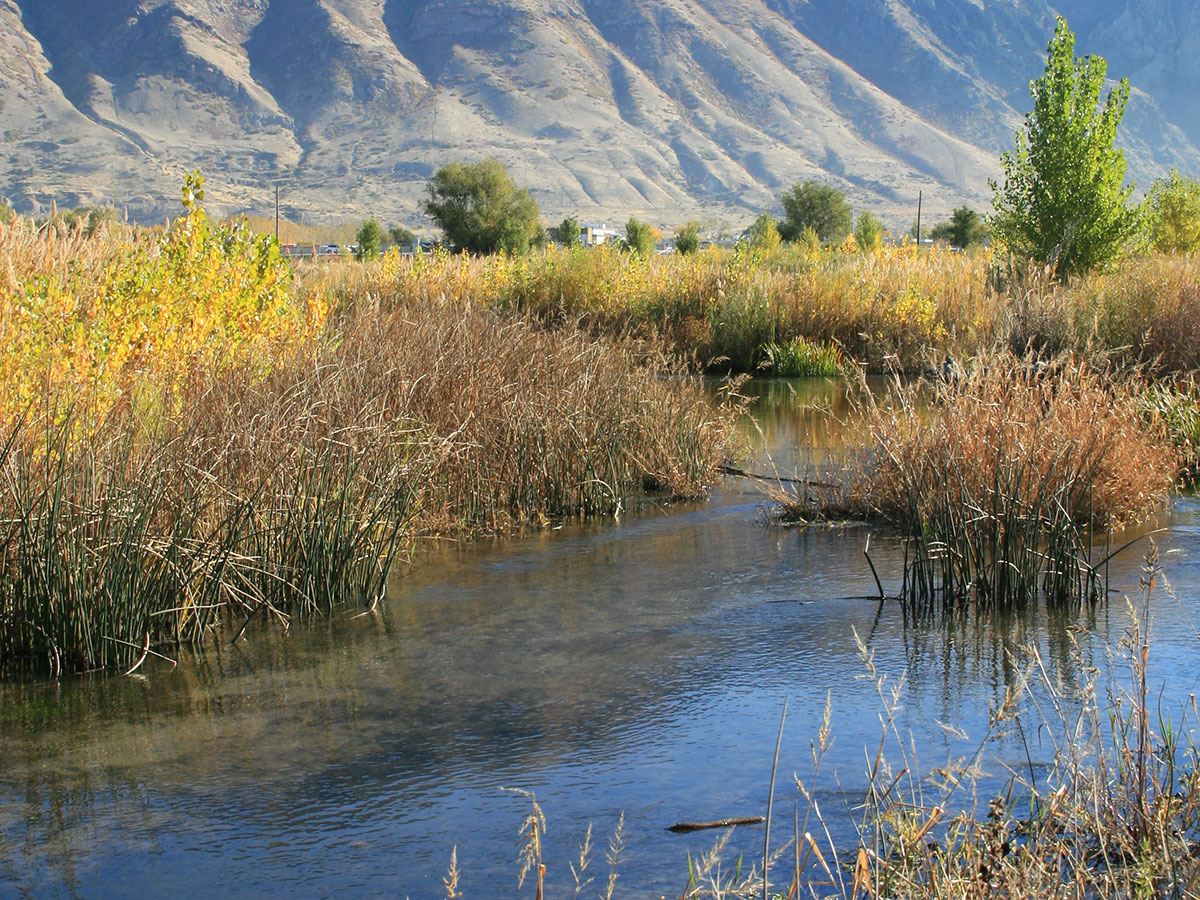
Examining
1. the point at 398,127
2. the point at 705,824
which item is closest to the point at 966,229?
the point at 705,824

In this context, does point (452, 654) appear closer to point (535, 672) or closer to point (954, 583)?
point (535, 672)

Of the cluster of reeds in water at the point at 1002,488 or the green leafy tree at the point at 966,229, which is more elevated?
the green leafy tree at the point at 966,229

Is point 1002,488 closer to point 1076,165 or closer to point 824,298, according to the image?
point 824,298

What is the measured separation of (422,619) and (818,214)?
56.7m

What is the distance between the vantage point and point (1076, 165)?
20.7 m

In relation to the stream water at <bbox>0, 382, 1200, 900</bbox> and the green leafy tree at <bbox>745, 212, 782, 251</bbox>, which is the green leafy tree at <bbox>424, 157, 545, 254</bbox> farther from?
the stream water at <bbox>0, 382, 1200, 900</bbox>

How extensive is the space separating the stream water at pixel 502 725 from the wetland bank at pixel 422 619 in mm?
19

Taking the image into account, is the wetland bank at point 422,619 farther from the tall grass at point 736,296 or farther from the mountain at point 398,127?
the mountain at point 398,127

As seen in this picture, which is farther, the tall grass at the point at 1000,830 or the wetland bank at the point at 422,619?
the wetland bank at the point at 422,619

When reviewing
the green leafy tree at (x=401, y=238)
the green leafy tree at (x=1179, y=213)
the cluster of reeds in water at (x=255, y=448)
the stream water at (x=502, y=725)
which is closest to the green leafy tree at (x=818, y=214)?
the green leafy tree at (x=401, y=238)

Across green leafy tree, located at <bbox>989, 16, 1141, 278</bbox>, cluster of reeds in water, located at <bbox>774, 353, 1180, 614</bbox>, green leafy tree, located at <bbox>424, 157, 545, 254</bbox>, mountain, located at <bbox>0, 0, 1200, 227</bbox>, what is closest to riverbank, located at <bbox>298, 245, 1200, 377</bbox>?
green leafy tree, located at <bbox>989, 16, 1141, 278</bbox>

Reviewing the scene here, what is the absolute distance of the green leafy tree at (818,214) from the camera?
61.2 metres

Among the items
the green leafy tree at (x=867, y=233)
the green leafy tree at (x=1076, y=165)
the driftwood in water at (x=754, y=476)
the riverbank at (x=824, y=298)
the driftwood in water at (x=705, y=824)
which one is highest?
the green leafy tree at (x=867, y=233)

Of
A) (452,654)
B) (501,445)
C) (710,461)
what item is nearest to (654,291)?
(710,461)
